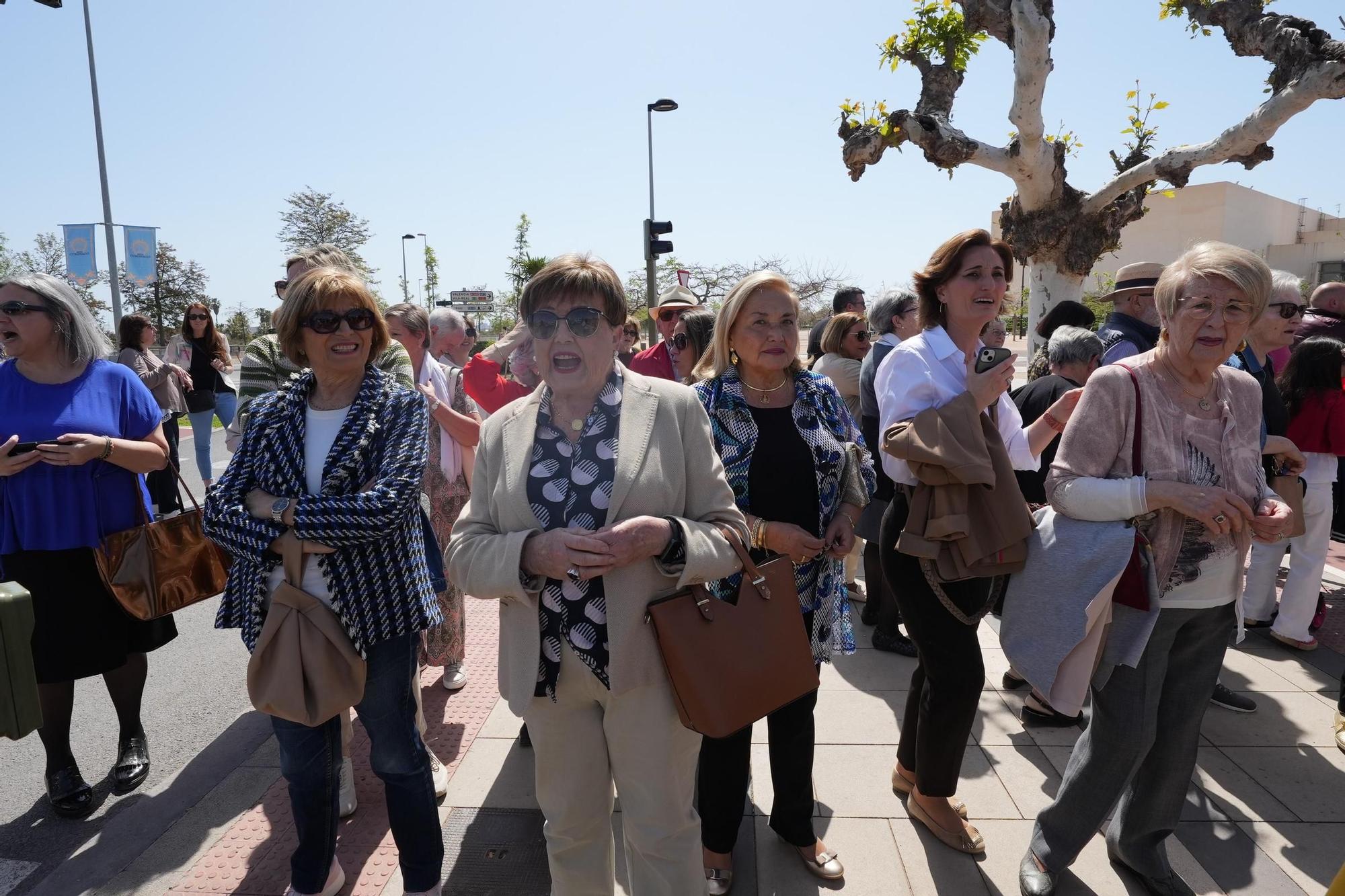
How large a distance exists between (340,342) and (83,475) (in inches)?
62.8

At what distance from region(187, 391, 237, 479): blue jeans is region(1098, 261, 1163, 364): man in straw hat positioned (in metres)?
9.78

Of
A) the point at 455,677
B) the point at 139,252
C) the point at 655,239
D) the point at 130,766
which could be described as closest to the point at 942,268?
the point at 455,677

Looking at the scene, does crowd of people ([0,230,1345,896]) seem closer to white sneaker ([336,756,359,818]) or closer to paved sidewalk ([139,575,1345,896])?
white sneaker ([336,756,359,818])

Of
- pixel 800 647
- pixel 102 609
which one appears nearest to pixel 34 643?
pixel 102 609

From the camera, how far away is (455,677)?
164 inches

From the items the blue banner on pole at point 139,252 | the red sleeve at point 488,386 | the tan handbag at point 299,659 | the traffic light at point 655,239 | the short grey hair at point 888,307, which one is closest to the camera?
the tan handbag at point 299,659

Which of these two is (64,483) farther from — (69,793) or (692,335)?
(692,335)

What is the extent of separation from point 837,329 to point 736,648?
11.5ft

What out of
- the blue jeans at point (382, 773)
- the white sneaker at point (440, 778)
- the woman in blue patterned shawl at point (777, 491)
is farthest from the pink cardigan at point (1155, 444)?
the white sneaker at point (440, 778)

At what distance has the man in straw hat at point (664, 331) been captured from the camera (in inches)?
170

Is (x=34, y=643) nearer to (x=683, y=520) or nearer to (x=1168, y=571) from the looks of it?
(x=683, y=520)

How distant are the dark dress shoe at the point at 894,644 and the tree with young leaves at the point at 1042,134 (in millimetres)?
7661

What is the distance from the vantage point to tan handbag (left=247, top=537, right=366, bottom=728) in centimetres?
215

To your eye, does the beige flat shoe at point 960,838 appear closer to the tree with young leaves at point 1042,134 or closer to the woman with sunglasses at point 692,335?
the woman with sunglasses at point 692,335
